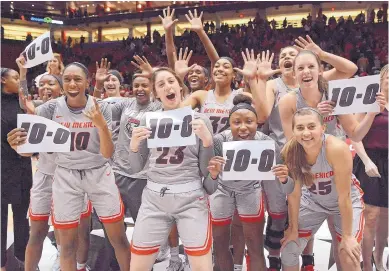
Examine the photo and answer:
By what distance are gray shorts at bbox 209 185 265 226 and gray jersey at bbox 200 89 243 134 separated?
1.98ft

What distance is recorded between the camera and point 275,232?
356 cm

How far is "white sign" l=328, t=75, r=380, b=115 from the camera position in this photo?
10.1 ft

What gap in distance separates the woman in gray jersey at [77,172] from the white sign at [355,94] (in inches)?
66.4

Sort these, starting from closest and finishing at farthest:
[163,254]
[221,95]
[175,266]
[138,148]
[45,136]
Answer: [138,148], [45,136], [221,95], [175,266], [163,254]

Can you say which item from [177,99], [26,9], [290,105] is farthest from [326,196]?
[26,9]

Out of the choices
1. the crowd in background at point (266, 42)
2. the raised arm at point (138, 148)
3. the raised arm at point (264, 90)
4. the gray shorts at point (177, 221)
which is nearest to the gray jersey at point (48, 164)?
the raised arm at point (138, 148)

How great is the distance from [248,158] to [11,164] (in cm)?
220

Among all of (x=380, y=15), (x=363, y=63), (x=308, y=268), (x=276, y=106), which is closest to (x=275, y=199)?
(x=276, y=106)

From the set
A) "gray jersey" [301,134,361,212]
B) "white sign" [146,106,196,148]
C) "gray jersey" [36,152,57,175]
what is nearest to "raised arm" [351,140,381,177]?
"gray jersey" [301,134,361,212]

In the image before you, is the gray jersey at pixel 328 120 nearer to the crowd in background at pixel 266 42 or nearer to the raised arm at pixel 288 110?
the raised arm at pixel 288 110

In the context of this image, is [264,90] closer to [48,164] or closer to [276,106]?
[276,106]

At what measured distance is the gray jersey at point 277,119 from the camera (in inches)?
142

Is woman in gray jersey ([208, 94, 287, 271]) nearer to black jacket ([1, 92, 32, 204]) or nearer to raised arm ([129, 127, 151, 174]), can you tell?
raised arm ([129, 127, 151, 174])

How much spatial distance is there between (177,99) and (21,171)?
177 centimetres
